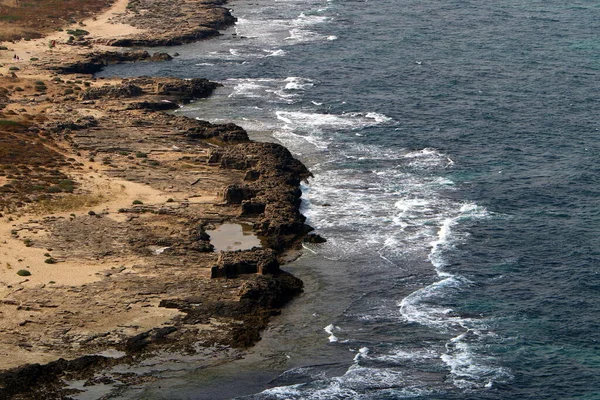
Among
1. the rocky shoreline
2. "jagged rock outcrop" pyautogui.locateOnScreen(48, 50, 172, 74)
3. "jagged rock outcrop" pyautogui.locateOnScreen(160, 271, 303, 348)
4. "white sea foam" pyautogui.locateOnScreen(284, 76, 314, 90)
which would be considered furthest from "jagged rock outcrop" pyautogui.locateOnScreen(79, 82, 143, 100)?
"jagged rock outcrop" pyautogui.locateOnScreen(160, 271, 303, 348)

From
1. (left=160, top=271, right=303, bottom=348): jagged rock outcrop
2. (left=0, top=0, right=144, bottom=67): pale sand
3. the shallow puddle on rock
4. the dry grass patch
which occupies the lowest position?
(left=160, top=271, right=303, bottom=348): jagged rock outcrop

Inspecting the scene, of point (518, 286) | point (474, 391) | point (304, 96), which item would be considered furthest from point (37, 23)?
point (474, 391)

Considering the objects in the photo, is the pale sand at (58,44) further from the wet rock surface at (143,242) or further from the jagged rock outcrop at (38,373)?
the jagged rock outcrop at (38,373)

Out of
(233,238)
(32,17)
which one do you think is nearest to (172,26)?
(32,17)

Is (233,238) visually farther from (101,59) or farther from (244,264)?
(101,59)

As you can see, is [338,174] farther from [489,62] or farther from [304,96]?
[489,62]

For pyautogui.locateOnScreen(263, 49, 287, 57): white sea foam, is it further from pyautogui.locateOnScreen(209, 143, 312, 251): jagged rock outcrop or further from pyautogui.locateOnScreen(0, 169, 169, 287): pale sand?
pyautogui.locateOnScreen(0, 169, 169, 287): pale sand

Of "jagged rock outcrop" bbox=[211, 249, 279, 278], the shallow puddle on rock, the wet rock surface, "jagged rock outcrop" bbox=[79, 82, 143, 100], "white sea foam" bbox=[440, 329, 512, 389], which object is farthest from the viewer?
"jagged rock outcrop" bbox=[79, 82, 143, 100]
